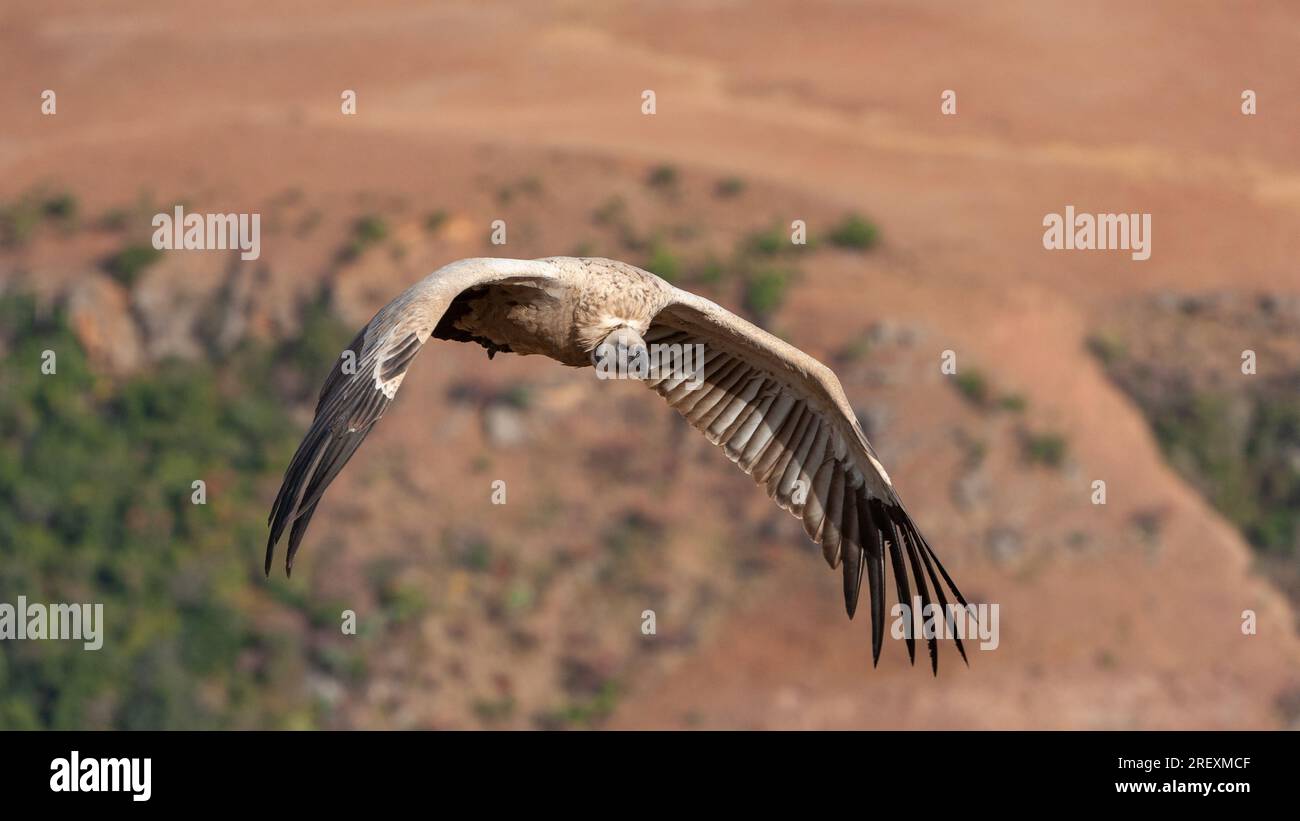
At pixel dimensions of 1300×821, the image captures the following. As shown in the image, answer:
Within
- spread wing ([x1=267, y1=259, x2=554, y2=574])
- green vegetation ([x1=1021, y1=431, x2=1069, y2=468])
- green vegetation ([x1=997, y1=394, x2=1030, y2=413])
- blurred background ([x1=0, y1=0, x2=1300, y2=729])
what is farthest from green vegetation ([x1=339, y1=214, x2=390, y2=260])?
spread wing ([x1=267, y1=259, x2=554, y2=574])

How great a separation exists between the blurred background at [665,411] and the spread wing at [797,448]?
27.4 m

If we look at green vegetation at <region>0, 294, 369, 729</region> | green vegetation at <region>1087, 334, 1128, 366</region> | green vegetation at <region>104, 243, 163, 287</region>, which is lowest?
green vegetation at <region>0, 294, 369, 729</region>

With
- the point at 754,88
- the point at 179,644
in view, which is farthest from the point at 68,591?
the point at 754,88

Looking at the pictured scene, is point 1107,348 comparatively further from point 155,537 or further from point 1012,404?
point 155,537

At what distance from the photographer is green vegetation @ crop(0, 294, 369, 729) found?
44094 mm

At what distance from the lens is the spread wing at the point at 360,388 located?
11.3 metres

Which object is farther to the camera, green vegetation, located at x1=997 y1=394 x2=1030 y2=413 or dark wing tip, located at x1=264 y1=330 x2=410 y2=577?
green vegetation, located at x1=997 y1=394 x2=1030 y2=413

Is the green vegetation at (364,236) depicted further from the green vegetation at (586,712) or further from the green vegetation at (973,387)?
the green vegetation at (973,387)

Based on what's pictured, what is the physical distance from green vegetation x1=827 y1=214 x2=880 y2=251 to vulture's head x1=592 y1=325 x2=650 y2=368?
40.0 metres

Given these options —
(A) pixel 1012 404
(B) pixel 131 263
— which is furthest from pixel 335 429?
(B) pixel 131 263

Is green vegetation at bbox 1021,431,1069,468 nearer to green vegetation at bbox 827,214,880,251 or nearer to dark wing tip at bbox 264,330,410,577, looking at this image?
green vegetation at bbox 827,214,880,251

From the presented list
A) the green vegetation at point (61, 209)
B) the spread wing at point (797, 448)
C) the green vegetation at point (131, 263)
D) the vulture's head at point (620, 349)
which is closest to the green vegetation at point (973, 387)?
the green vegetation at point (131, 263)

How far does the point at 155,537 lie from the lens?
155 feet

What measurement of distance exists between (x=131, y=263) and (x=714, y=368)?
127ft
